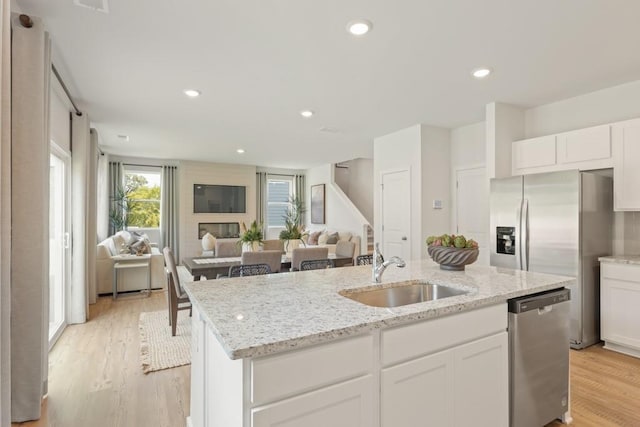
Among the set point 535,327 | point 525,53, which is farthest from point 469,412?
point 525,53

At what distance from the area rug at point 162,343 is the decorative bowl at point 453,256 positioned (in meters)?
2.33

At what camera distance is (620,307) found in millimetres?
3135

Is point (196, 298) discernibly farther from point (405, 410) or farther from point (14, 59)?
point (14, 59)

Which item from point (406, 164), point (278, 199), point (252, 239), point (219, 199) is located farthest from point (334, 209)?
point (252, 239)

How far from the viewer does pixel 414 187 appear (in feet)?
16.6

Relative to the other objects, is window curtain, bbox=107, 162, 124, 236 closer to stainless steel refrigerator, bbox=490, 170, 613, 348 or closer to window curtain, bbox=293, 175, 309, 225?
window curtain, bbox=293, 175, 309, 225

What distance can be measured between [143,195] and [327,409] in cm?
846

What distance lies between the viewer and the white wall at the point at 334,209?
841cm

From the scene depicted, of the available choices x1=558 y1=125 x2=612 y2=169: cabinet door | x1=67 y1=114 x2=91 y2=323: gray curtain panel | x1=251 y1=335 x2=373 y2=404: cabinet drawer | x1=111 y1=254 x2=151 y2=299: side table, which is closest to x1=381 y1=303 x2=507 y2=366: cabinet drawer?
x1=251 y1=335 x2=373 y2=404: cabinet drawer

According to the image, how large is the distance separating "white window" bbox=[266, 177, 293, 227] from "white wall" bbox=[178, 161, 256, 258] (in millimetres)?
989

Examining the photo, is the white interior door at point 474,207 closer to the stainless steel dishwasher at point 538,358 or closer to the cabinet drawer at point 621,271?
the cabinet drawer at point 621,271

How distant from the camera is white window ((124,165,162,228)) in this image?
26.8 feet

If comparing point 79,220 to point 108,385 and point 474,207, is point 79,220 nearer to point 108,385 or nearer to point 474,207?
point 108,385

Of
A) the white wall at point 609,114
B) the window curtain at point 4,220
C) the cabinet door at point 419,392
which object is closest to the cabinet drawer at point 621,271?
the white wall at point 609,114
